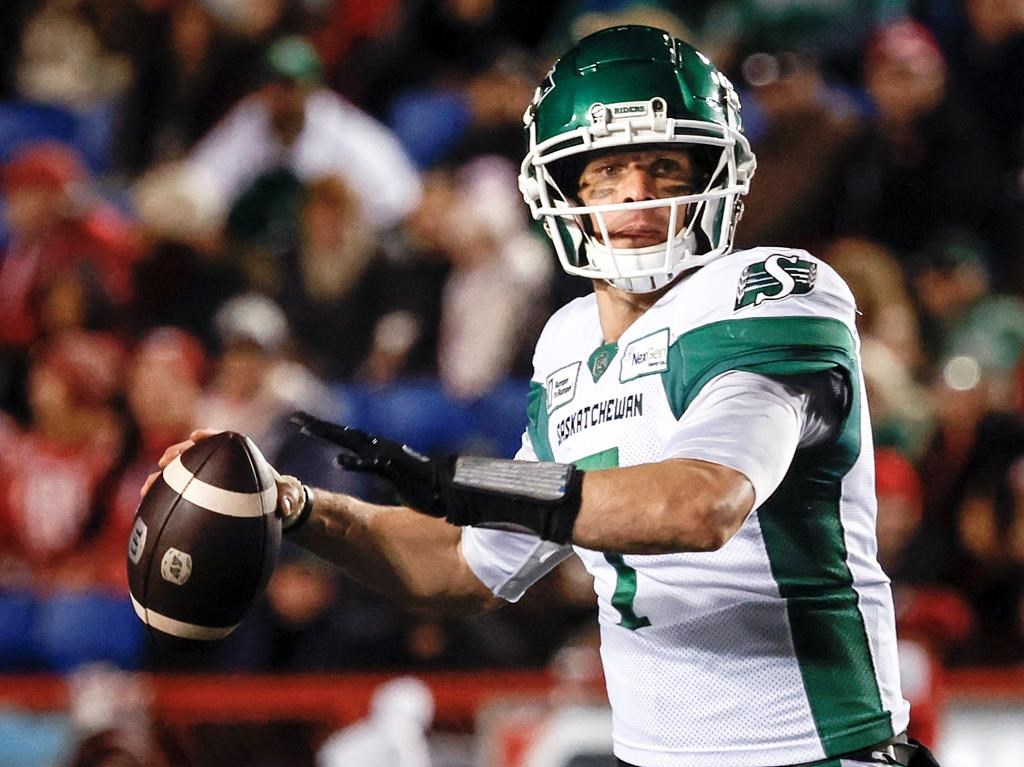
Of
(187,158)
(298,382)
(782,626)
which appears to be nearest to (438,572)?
(782,626)

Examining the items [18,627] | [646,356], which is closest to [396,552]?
[646,356]

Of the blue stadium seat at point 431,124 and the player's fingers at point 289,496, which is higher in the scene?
the blue stadium seat at point 431,124

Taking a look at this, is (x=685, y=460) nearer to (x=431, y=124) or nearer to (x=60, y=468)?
(x=60, y=468)

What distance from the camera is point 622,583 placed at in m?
2.68

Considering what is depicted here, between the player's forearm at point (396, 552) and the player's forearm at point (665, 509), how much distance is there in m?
0.89

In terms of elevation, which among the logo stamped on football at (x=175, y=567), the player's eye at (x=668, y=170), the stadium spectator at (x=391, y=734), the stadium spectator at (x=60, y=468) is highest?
the player's eye at (x=668, y=170)

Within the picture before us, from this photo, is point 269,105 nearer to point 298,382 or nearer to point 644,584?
Result: point 298,382

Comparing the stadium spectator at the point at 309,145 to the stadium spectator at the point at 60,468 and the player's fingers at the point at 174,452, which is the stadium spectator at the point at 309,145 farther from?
the player's fingers at the point at 174,452

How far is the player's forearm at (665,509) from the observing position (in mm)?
2199

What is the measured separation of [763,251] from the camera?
106 inches

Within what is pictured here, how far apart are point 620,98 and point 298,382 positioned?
355 cm

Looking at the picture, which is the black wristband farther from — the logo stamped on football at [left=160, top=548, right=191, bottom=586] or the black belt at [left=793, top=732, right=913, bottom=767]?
the black belt at [left=793, top=732, right=913, bottom=767]

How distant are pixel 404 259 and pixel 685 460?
4522 mm

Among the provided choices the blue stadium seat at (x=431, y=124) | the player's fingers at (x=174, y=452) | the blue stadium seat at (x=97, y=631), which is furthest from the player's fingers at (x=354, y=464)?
the blue stadium seat at (x=431, y=124)
